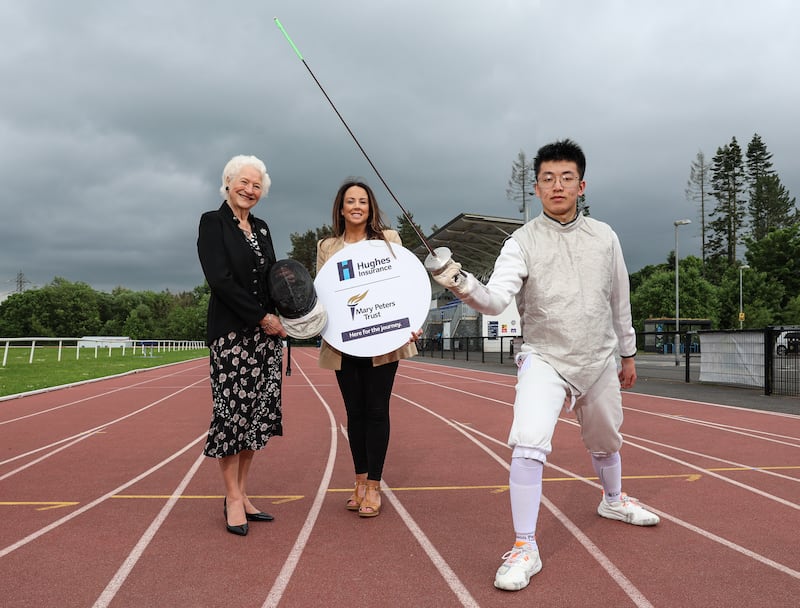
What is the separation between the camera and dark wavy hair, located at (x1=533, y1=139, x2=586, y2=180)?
3.02 metres

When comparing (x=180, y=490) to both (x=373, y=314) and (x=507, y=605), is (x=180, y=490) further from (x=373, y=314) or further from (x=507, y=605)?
(x=507, y=605)

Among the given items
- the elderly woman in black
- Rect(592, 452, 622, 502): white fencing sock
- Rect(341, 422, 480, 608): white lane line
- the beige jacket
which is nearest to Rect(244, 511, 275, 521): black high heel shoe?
the elderly woman in black

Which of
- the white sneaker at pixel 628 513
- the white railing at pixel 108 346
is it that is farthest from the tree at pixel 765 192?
the white sneaker at pixel 628 513

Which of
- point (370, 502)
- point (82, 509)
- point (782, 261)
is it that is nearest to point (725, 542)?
point (370, 502)

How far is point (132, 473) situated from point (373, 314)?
2.75 meters

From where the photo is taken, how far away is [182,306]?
383 feet

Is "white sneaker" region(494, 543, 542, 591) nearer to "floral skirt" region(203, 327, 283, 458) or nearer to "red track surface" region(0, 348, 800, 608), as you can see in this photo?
"red track surface" region(0, 348, 800, 608)

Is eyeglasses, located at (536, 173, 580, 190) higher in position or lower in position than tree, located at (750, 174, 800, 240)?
lower

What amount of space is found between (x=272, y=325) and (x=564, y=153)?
1.83m

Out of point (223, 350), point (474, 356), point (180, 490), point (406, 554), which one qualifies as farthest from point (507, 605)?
point (474, 356)

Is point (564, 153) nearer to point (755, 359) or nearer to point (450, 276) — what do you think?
point (450, 276)

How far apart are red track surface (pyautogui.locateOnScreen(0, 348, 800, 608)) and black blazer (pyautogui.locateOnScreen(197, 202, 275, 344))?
120cm

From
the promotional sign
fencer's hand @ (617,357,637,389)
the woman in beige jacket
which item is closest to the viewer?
fencer's hand @ (617,357,637,389)

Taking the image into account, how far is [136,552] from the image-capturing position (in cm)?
299
